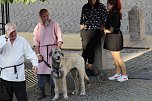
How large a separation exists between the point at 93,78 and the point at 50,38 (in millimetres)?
1836

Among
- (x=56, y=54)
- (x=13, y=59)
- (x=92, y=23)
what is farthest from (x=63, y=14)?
(x=13, y=59)

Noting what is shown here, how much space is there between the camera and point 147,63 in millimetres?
11234

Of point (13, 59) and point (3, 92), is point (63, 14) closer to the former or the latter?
point (3, 92)

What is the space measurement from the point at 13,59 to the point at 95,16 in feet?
10.9

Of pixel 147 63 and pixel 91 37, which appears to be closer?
pixel 91 37

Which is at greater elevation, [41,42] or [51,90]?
[41,42]

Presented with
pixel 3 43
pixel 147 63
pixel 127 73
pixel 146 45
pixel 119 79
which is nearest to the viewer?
pixel 3 43

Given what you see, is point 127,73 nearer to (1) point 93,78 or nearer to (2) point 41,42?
(1) point 93,78

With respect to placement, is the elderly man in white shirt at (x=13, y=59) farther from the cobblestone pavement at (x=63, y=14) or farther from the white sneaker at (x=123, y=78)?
the cobblestone pavement at (x=63, y=14)

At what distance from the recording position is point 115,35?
9359 millimetres

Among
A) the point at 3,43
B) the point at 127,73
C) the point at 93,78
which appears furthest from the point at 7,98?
the point at 127,73

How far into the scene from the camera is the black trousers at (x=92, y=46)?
9.68 meters

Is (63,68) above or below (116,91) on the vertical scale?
above

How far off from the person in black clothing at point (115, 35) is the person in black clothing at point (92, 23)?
0.20m
